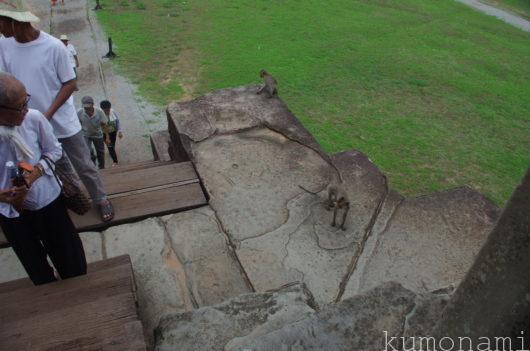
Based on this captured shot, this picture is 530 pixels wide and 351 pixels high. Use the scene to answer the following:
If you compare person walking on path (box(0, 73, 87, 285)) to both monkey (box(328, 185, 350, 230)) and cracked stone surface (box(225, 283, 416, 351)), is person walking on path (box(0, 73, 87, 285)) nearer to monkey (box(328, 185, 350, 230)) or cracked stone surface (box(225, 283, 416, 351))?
cracked stone surface (box(225, 283, 416, 351))

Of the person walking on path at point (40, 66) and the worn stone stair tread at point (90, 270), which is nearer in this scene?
the worn stone stair tread at point (90, 270)

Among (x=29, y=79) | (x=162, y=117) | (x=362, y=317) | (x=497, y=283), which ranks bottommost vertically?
(x=162, y=117)

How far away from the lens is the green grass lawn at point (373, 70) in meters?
7.47

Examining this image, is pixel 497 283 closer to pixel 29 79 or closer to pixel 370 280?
pixel 370 280

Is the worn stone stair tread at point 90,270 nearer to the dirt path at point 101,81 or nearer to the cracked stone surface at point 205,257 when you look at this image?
the cracked stone surface at point 205,257

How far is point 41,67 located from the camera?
2.86 meters

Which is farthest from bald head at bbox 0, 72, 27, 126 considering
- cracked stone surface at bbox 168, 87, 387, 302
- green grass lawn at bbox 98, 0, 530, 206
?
green grass lawn at bbox 98, 0, 530, 206

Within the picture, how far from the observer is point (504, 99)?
9.73 metres

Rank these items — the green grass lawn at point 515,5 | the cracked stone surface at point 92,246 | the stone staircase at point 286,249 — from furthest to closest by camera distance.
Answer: the green grass lawn at point 515,5, the cracked stone surface at point 92,246, the stone staircase at point 286,249

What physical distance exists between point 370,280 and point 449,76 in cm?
867

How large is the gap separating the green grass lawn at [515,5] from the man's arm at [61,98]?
18.5 meters

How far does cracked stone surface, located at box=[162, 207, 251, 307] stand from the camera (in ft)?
10.3

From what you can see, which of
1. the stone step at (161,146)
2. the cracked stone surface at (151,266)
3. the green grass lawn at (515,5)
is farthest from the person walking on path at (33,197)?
the green grass lawn at (515,5)

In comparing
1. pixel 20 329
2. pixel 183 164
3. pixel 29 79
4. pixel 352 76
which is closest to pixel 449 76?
pixel 352 76
